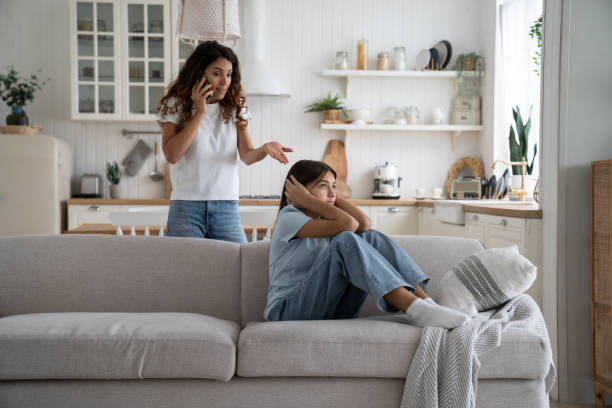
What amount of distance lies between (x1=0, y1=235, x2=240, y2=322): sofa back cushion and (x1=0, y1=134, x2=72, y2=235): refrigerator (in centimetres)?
237

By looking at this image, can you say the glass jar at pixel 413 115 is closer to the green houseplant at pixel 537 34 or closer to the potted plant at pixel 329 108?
the potted plant at pixel 329 108

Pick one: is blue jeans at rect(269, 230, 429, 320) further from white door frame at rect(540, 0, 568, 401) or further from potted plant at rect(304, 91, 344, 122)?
potted plant at rect(304, 91, 344, 122)

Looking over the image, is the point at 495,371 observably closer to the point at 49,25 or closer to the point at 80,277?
the point at 80,277

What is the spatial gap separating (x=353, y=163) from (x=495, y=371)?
11.5 ft

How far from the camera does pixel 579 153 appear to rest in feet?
8.30

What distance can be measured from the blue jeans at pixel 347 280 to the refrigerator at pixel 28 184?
315 centimetres

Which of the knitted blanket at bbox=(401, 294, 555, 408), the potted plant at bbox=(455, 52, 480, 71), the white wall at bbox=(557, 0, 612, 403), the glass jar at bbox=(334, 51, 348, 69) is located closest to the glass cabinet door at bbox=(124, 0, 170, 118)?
the glass jar at bbox=(334, 51, 348, 69)

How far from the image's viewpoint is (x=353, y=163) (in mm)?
5059

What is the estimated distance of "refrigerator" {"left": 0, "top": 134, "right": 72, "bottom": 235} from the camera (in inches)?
170

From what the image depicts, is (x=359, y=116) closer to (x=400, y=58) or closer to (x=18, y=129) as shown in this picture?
(x=400, y=58)

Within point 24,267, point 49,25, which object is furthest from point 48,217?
point 24,267

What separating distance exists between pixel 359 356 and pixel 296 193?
66cm

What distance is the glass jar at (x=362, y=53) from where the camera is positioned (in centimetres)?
485

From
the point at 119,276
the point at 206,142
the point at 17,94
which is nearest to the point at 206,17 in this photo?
the point at 206,142
